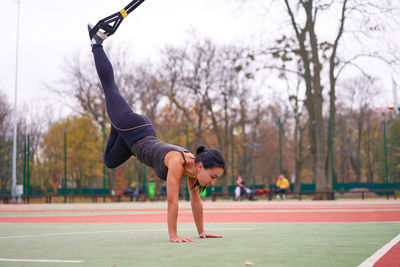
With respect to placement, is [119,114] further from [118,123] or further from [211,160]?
[211,160]

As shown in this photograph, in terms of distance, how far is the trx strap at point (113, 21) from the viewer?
7.22 metres

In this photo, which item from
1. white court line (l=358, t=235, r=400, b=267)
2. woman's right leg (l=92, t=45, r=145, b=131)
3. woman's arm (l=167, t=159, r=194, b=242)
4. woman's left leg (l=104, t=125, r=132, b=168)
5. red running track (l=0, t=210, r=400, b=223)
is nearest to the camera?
white court line (l=358, t=235, r=400, b=267)

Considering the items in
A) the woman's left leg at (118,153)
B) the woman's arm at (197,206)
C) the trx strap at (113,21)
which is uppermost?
the trx strap at (113,21)

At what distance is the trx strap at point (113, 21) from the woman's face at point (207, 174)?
2.97 metres

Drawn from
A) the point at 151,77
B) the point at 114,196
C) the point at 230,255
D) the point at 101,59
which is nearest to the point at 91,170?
the point at 151,77

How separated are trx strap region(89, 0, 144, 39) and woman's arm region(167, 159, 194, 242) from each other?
2.71 metres

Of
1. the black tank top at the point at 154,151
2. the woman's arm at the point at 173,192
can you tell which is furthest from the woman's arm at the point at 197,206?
the woman's arm at the point at 173,192

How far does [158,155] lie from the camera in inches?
242

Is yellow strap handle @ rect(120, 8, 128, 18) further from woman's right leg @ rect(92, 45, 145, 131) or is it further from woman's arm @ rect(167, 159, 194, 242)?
woman's arm @ rect(167, 159, 194, 242)

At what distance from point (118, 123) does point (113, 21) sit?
167 cm

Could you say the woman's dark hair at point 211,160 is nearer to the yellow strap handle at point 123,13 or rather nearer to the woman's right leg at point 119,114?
the woman's right leg at point 119,114

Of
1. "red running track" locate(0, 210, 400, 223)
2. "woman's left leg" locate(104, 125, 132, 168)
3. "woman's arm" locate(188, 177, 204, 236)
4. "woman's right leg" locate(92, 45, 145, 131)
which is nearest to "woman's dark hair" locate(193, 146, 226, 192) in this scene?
"woman's arm" locate(188, 177, 204, 236)

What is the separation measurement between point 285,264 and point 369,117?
47.6 metres

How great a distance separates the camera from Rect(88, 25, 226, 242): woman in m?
5.55
